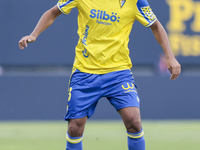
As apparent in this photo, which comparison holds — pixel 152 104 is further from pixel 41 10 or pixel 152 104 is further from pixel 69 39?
pixel 41 10

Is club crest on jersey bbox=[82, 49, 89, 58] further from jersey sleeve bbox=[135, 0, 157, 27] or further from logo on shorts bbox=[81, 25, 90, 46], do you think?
jersey sleeve bbox=[135, 0, 157, 27]

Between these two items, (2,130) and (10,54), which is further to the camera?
(10,54)

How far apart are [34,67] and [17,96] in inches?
26.4

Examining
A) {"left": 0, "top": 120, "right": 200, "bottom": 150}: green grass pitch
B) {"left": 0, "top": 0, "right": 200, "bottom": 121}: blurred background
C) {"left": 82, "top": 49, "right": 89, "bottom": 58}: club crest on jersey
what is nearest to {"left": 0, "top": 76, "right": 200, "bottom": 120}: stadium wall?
{"left": 0, "top": 0, "right": 200, "bottom": 121}: blurred background

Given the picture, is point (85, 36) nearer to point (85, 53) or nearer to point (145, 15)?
point (85, 53)

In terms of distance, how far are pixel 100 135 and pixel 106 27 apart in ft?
9.78

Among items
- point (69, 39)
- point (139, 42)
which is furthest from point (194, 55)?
point (69, 39)

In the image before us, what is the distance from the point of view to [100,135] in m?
6.57

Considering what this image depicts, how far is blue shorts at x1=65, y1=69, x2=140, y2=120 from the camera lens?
393 centimetres

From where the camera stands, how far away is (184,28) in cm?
832

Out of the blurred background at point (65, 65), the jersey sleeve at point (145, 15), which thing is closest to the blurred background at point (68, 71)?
the blurred background at point (65, 65)

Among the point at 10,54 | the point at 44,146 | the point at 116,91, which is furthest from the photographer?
the point at 10,54

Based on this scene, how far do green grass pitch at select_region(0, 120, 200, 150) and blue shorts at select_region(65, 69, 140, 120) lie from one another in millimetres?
1701

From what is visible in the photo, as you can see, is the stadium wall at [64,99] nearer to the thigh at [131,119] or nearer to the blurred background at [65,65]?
the blurred background at [65,65]
